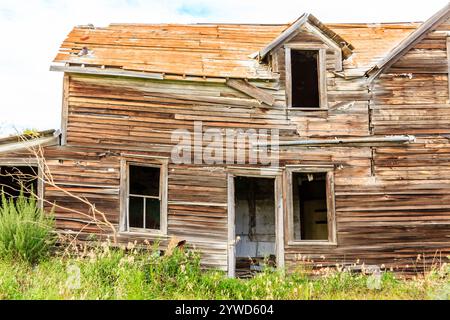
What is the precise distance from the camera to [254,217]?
16.9 metres

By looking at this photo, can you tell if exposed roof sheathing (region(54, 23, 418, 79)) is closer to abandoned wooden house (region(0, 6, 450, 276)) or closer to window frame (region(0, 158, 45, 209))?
abandoned wooden house (region(0, 6, 450, 276))

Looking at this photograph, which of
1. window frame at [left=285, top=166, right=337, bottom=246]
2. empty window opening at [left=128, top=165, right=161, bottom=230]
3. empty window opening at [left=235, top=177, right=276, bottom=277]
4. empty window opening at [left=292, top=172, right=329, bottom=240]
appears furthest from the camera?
empty window opening at [left=292, top=172, right=329, bottom=240]

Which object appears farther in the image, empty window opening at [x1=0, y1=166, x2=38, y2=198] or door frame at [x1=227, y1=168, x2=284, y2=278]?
empty window opening at [x1=0, y1=166, x2=38, y2=198]

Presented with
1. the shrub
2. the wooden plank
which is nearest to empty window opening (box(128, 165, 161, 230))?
the wooden plank

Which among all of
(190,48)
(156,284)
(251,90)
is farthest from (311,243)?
(190,48)

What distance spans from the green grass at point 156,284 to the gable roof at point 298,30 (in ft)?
17.1

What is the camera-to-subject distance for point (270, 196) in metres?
17.0

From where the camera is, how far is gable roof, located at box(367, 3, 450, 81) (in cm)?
1351

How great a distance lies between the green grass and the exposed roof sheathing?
4.42 metres

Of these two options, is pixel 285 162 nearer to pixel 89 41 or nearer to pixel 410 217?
pixel 410 217

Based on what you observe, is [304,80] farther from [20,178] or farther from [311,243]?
[20,178]

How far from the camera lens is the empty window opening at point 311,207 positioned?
16.8 m
